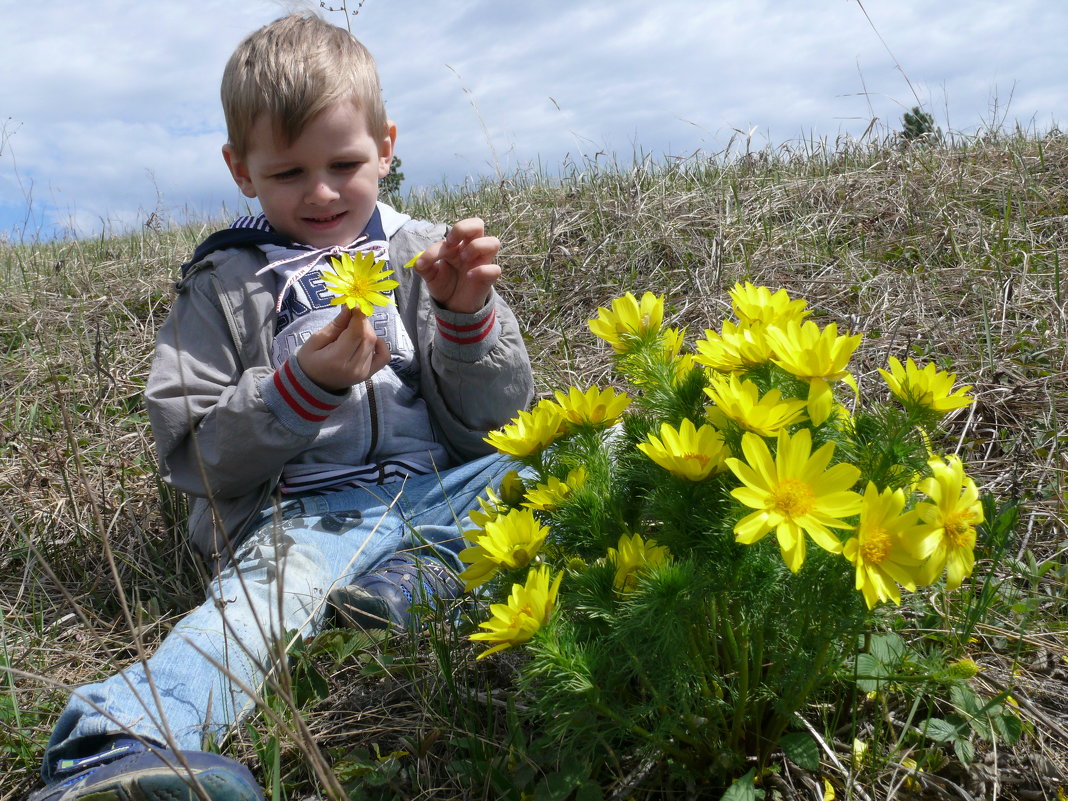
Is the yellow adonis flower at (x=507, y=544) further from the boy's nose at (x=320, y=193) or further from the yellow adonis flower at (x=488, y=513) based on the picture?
the boy's nose at (x=320, y=193)

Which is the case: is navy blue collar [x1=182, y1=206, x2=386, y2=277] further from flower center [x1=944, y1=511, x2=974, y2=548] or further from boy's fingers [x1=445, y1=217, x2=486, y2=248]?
flower center [x1=944, y1=511, x2=974, y2=548]

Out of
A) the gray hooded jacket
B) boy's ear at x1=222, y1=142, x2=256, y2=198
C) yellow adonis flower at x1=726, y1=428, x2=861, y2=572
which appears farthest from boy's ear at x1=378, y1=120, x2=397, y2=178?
yellow adonis flower at x1=726, y1=428, x2=861, y2=572

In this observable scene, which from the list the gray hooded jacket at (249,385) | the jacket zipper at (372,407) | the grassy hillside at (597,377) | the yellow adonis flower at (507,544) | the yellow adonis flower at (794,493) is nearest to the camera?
the yellow adonis flower at (794,493)

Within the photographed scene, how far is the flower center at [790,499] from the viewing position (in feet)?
3.05

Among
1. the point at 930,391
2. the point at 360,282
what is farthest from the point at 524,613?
the point at 360,282

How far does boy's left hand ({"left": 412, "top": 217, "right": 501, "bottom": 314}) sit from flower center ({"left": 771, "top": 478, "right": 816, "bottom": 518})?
3.85 ft

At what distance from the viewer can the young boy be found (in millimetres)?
1960

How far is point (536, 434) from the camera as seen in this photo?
49.3 inches

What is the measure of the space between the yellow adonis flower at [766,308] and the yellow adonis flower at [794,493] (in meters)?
0.27

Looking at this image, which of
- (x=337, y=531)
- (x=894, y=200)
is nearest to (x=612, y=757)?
(x=337, y=531)

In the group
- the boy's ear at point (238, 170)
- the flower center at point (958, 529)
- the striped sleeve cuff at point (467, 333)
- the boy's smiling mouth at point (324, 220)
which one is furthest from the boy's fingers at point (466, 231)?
the flower center at point (958, 529)

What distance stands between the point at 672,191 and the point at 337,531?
275 centimetres

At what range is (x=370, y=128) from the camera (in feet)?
7.59

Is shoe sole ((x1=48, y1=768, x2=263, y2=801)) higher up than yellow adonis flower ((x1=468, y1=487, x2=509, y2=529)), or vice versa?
yellow adonis flower ((x1=468, y1=487, x2=509, y2=529))
